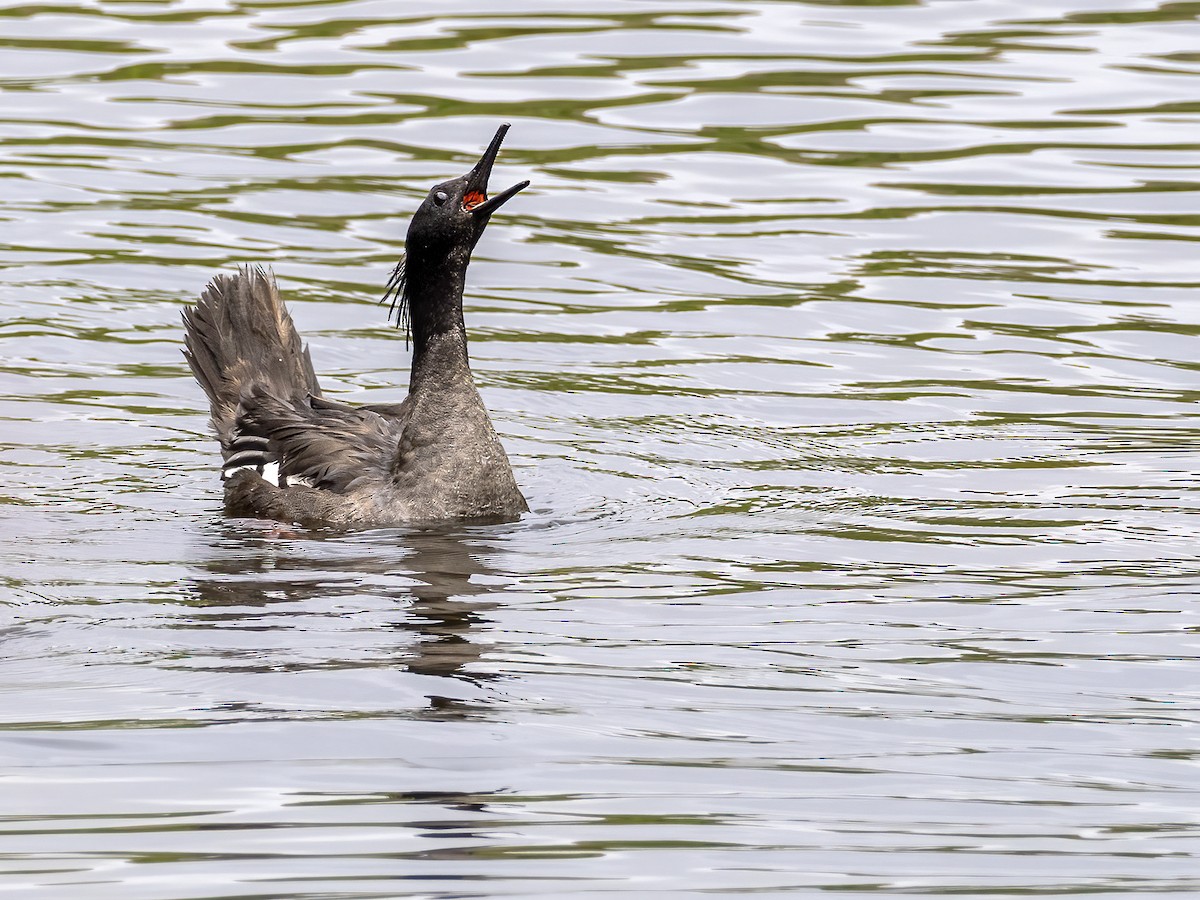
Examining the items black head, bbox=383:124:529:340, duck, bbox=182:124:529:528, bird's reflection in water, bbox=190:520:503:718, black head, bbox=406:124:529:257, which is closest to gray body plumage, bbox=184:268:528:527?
duck, bbox=182:124:529:528

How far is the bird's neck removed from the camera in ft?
34.4

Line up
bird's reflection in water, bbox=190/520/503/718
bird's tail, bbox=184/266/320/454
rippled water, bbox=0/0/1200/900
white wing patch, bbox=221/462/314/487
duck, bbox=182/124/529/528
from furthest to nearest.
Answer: bird's tail, bbox=184/266/320/454 → white wing patch, bbox=221/462/314/487 → duck, bbox=182/124/529/528 → bird's reflection in water, bbox=190/520/503/718 → rippled water, bbox=0/0/1200/900

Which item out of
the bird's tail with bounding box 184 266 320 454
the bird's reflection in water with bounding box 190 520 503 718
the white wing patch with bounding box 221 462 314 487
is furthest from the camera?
the bird's tail with bounding box 184 266 320 454

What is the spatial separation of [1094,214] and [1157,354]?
10.6 ft

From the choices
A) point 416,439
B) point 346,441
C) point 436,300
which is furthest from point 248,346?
point 416,439

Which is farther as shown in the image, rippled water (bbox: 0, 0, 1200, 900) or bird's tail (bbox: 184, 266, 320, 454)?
bird's tail (bbox: 184, 266, 320, 454)

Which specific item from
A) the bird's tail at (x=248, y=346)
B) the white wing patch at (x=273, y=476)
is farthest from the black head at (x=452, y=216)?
the bird's tail at (x=248, y=346)

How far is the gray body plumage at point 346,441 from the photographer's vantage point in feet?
33.6

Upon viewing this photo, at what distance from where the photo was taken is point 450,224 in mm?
10352

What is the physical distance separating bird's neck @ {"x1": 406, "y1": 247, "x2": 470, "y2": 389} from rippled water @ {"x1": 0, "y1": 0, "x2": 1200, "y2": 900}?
93 cm

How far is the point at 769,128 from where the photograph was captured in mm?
17984

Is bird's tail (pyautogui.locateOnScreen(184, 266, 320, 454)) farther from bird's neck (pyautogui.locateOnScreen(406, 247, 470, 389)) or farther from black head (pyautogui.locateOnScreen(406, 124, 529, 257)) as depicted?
black head (pyautogui.locateOnScreen(406, 124, 529, 257))

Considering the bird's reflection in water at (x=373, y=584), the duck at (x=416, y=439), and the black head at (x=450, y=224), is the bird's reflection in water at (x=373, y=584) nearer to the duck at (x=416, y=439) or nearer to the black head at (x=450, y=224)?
the duck at (x=416, y=439)

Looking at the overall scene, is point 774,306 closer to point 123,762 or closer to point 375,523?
point 375,523
